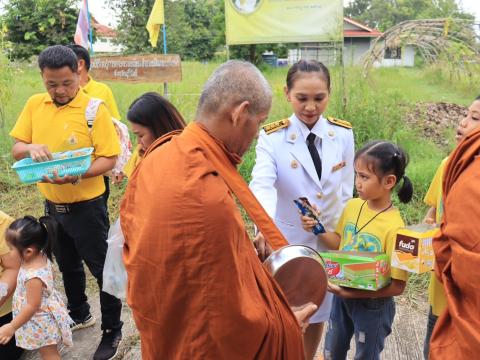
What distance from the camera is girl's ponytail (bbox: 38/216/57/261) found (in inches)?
105

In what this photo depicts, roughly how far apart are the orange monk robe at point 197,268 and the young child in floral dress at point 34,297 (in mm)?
1496

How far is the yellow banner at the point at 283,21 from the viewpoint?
569 cm

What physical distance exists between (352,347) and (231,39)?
4.46 meters

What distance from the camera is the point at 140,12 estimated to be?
66.2ft

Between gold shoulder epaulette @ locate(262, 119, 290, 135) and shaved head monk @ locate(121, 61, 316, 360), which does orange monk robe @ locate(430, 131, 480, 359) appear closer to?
shaved head monk @ locate(121, 61, 316, 360)

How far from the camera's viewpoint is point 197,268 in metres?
1.19

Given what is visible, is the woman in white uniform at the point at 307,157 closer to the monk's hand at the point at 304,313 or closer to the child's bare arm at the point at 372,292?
the child's bare arm at the point at 372,292

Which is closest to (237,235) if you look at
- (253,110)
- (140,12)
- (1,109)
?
(253,110)

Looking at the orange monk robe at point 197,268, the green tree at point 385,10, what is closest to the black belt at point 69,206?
the orange monk robe at point 197,268

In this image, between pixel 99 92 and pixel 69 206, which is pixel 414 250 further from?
pixel 99 92

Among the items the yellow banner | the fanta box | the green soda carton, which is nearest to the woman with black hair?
the green soda carton

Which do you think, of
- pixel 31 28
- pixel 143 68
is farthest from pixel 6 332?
pixel 31 28

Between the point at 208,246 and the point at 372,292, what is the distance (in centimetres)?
113

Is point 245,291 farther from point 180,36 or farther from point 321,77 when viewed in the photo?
point 180,36
